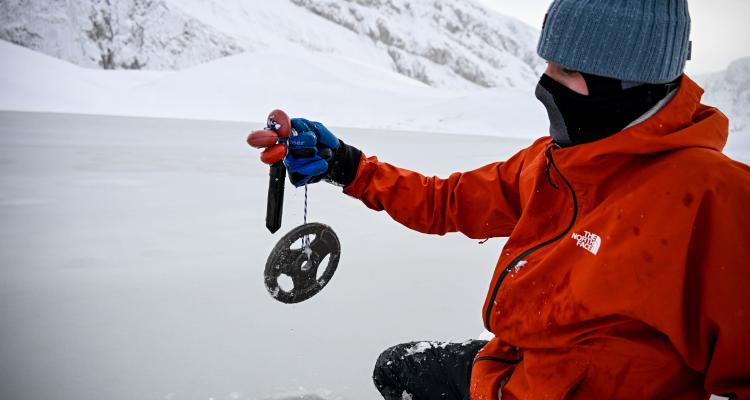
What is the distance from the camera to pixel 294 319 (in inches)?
90.2

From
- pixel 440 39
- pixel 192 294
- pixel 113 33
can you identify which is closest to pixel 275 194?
pixel 192 294

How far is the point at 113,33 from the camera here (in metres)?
31.6

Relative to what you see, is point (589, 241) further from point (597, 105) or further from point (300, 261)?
point (300, 261)

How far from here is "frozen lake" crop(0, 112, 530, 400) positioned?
A: 188 centimetres

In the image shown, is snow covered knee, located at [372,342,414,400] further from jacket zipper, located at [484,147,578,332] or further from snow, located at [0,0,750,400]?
jacket zipper, located at [484,147,578,332]

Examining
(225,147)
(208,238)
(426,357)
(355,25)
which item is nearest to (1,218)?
(208,238)

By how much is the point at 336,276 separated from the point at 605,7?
6.48 ft

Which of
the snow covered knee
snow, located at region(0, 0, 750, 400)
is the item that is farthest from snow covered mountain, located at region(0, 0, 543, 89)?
the snow covered knee

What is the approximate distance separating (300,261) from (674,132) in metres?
1.12

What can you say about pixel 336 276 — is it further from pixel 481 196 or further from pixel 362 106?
pixel 362 106

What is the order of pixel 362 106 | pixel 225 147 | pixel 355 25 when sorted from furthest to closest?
1. pixel 355 25
2. pixel 362 106
3. pixel 225 147

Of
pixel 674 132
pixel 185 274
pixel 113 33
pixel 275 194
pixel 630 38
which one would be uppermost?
pixel 630 38

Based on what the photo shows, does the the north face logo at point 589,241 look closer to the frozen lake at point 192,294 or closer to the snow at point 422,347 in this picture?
the snow at point 422,347

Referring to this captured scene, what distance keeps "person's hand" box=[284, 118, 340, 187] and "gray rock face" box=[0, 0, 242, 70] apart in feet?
110
